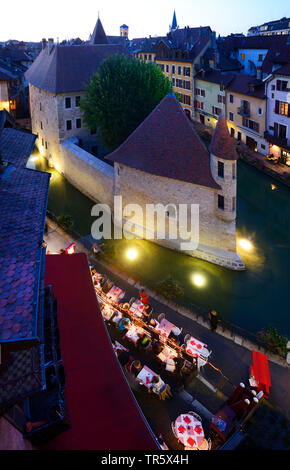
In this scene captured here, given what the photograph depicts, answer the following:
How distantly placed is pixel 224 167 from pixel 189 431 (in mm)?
14622

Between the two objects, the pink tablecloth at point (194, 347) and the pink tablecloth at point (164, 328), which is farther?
the pink tablecloth at point (164, 328)

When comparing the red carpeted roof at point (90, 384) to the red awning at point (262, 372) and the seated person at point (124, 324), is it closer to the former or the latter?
the seated person at point (124, 324)

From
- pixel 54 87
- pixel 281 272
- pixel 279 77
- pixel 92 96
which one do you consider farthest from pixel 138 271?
pixel 279 77

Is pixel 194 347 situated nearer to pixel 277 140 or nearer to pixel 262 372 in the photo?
pixel 262 372

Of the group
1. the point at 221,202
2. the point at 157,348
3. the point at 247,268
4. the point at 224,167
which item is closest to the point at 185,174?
the point at 224,167

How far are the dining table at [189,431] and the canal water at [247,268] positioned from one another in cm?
814

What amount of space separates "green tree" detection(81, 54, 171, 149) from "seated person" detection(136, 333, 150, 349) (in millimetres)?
22042

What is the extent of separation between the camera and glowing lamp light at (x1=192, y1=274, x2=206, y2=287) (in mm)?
22430

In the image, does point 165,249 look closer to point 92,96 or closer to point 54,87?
point 92,96

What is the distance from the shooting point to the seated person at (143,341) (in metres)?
15.8

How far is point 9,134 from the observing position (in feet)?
55.6

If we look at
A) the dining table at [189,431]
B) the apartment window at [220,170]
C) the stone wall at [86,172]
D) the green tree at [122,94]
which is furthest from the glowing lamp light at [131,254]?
the dining table at [189,431]

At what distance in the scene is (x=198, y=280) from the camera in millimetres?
22766

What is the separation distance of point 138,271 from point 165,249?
3.56 m
